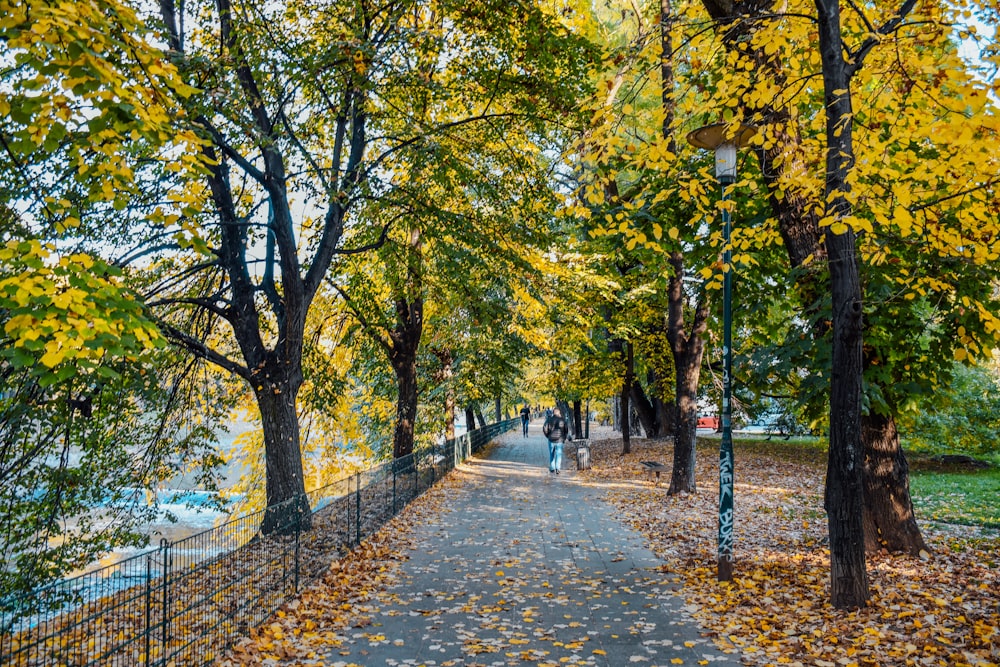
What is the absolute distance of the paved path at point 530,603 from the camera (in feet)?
19.4

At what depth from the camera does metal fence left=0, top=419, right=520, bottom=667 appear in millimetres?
4918

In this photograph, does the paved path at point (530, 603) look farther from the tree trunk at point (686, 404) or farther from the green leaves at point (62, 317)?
the green leaves at point (62, 317)

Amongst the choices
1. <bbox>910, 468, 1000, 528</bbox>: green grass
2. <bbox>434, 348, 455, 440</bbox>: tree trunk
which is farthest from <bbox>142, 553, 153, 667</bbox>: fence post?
<bbox>434, 348, 455, 440</bbox>: tree trunk

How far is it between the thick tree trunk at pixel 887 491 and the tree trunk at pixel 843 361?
2120 mm

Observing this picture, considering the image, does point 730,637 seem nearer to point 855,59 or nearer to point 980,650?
point 980,650

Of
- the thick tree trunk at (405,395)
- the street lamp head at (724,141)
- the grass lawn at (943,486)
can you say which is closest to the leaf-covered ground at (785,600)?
the grass lawn at (943,486)

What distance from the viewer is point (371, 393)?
24625mm

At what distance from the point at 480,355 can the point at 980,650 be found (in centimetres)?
1969

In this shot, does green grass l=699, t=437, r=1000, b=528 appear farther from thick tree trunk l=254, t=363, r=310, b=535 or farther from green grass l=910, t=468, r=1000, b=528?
thick tree trunk l=254, t=363, r=310, b=535

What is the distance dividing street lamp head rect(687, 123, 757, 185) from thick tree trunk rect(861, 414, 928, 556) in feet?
10.7

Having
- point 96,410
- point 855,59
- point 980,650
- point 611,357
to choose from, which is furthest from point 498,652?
point 611,357

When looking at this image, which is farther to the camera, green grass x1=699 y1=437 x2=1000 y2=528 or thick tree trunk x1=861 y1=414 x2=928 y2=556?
green grass x1=699 y1=437 x2=1000 y2=528

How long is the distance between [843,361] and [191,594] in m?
5.87

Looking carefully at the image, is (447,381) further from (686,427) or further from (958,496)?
(958,496)
